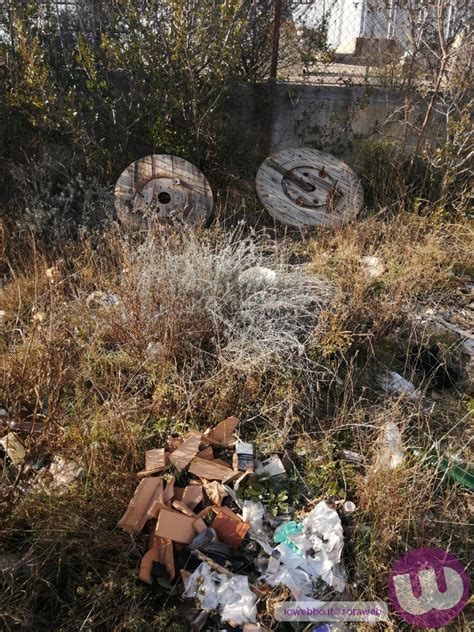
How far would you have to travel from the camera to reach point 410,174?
5559 mm

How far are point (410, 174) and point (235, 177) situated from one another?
1980 mm

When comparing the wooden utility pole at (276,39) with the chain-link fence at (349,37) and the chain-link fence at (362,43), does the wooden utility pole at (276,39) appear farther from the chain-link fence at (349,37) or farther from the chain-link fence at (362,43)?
the chain-link fence at (362,43)

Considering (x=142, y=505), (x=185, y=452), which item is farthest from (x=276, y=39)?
(x=142, y=505)

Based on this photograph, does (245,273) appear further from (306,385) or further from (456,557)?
(456,557)

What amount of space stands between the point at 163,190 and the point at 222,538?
3431mm

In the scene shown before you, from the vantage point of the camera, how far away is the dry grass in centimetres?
210

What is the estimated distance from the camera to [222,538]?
2.23 metres

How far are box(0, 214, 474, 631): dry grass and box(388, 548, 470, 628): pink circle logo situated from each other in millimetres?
62

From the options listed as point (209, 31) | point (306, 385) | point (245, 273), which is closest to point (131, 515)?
Result: point (306, 385)

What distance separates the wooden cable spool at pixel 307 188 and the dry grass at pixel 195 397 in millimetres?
1067

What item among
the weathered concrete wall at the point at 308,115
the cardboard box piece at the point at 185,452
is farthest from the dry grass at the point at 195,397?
the weathered concrete wall at the point at 308,115

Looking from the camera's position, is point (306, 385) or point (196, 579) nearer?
point (196, 579)

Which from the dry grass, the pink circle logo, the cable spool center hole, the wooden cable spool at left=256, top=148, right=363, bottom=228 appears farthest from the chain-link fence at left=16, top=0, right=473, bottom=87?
the pink circle logo

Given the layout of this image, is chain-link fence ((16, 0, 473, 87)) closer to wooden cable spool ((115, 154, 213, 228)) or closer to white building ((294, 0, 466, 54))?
white building ((294, 0, 466, 54))
